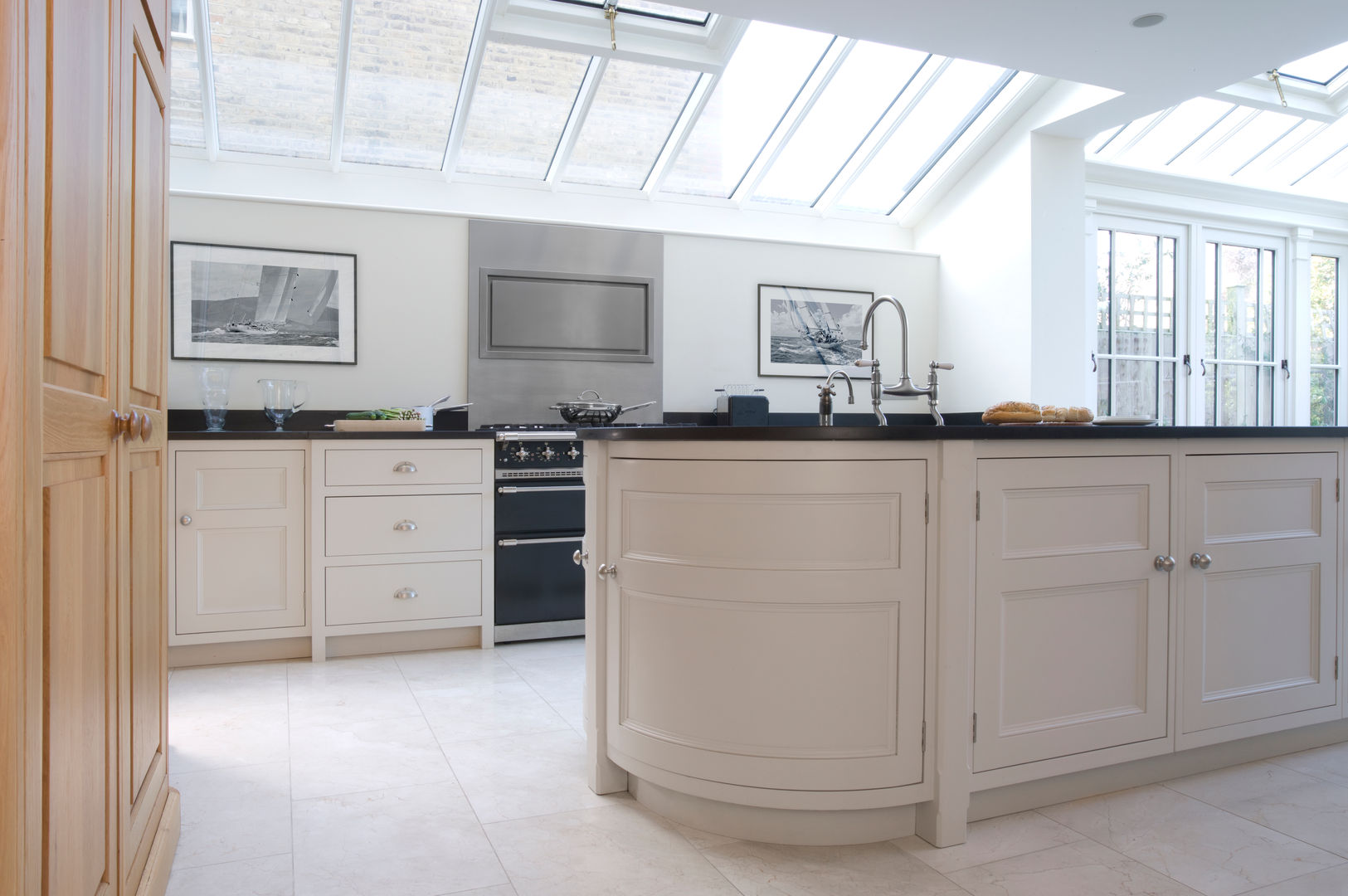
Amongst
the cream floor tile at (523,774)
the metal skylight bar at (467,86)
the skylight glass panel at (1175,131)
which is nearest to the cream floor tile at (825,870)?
the cream floor tile at (523,774)

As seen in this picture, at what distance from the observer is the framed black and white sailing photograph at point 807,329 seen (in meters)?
5.32

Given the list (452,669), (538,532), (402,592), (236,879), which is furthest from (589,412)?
(236,879)

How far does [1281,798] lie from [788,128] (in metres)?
3.87

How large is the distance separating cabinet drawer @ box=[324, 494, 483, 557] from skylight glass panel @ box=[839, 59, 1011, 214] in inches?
126

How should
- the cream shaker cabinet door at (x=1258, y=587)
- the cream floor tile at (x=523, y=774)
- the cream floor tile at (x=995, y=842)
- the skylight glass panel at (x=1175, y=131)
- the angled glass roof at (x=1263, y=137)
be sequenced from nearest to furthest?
the cream floor tile at (x=995, y=842) → the cream floor tile at (x=523, y=774) → the cream shaker cabinet door at (x=1258, y=587) → the angled glass roof at (x=1263, y=137) → the skylight glass panel at (x=1175, y=131)

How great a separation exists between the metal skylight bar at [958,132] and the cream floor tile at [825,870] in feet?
13.7

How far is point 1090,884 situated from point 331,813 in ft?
5.56

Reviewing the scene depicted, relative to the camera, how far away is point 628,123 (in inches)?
189

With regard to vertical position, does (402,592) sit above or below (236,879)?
above

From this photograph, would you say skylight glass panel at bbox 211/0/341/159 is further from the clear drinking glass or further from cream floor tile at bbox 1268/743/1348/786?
cream floor tile at bbox 1268/743/1348/786

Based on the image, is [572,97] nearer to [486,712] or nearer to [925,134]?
[925,134]

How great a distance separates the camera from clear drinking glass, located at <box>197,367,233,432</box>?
4.00 meters

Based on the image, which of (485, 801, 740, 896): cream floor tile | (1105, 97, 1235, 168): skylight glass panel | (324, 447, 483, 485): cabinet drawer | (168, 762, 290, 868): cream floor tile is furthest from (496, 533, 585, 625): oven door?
(1105, 97, 1235, 168): skylight glass panel

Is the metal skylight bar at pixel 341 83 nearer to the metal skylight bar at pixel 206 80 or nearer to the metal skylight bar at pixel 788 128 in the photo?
the metal skylight bar at pixel 206 80
